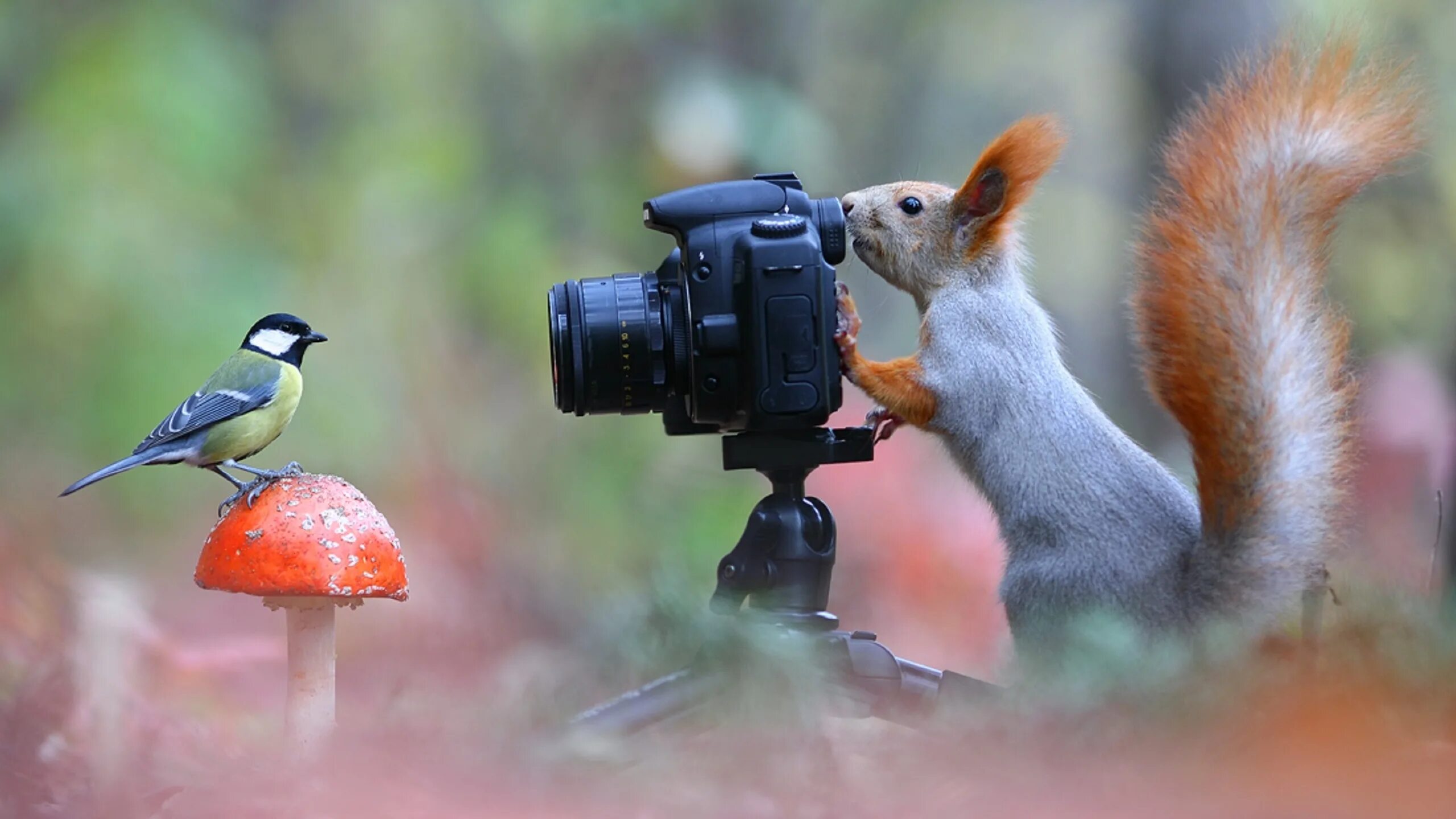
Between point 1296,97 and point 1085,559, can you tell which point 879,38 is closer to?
point 1296,97

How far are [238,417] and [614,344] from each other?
1.15 ft

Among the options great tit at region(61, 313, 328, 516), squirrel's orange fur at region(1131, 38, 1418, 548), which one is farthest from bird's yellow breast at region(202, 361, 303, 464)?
squirrel's orange fur at region(1131, 38, 1418, 548)

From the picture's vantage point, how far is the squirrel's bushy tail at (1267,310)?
110 centimetres

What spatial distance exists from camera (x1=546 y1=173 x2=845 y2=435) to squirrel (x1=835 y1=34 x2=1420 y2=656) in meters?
0.08

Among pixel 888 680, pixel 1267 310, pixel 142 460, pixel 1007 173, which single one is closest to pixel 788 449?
pixel 888 680

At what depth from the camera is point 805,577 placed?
120 cm

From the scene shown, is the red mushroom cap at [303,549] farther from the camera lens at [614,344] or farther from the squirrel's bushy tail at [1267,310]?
the squirrel's bushy tail at [1267,310]

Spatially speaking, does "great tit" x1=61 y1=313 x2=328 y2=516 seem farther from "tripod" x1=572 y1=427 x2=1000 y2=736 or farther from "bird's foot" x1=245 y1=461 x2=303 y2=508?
"tripod" x1=572 y1=427 x2=1000 y2=736

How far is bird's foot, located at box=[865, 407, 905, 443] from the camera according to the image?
4.25 feet

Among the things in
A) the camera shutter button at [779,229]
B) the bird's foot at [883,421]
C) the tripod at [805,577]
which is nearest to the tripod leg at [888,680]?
the tripod at [805,577]

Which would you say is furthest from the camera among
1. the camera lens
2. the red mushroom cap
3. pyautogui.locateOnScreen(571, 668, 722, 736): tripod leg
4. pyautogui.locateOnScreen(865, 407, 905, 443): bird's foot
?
pyautogui.locateOnScreen(865, 407, 905, 443): bird's foot

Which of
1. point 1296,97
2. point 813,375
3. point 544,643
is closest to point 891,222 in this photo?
point 813,375

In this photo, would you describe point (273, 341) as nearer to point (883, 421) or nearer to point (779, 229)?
point (779, 229)

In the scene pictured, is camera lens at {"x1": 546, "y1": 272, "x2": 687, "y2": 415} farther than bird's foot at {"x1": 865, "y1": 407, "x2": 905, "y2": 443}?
No
